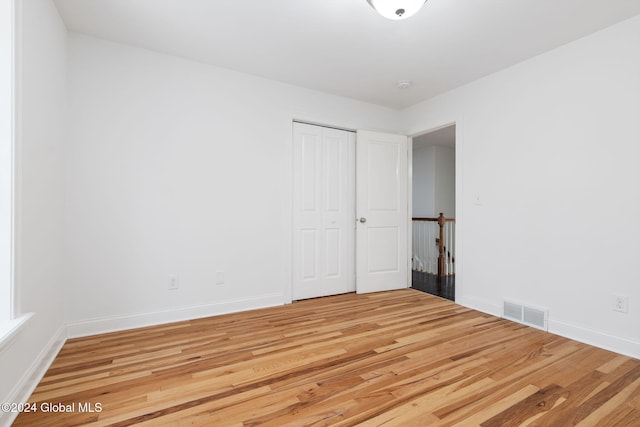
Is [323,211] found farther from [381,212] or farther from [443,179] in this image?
[443,179]

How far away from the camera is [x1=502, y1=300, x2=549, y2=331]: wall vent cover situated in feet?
8.75

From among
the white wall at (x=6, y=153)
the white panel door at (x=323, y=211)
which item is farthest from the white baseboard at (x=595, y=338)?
the white wall at (x=6, y=153)

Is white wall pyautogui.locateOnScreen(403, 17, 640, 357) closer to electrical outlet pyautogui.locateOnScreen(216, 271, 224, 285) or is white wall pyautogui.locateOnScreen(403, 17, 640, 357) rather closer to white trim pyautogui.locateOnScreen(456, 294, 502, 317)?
white trim pyautogui.locateOnScreen(456, 294, 502, 317)

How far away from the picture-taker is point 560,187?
8.48 feet

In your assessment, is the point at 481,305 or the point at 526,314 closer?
the point at 526,314

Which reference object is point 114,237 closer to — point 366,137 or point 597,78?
point 366,137

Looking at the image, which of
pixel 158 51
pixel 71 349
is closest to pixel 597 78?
pixel 158 51

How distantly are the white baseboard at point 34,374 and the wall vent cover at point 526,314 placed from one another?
3.60 metres

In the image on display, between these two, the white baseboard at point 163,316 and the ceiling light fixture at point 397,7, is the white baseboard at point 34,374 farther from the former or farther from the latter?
the ceiling light fixture at point 397,7

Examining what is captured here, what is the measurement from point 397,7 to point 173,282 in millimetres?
2839

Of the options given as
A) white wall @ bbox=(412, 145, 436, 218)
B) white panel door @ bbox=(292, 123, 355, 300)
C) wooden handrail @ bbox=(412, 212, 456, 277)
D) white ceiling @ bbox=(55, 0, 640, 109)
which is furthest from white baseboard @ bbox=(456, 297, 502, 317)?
white wall @ bbox=(412, 145, 436, 218)

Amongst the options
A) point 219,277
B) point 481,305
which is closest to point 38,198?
point 219,277

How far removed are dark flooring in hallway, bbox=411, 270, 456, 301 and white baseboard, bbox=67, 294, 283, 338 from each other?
2.02 m

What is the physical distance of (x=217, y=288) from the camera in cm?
302
